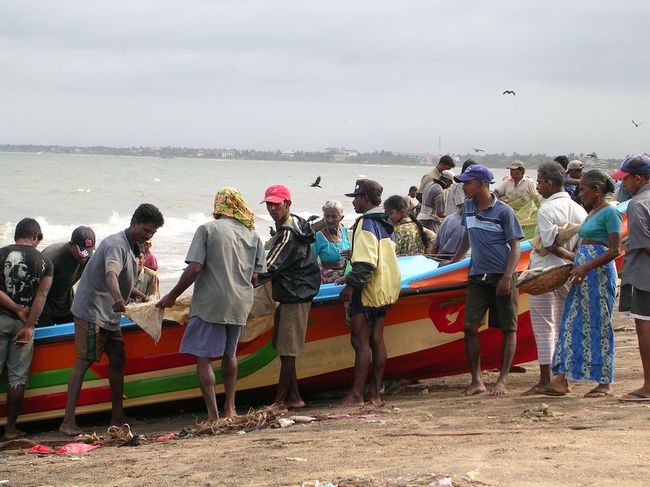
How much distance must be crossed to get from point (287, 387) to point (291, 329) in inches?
19.1

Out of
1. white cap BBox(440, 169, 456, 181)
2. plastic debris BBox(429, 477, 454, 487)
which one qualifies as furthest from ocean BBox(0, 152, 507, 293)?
plastic debris BBox(429, 477, 454, 487)

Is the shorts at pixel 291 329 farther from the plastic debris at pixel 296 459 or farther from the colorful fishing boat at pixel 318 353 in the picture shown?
the plastic debris at pixel 296 459

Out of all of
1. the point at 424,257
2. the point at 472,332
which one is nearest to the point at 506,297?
the point at 472,332

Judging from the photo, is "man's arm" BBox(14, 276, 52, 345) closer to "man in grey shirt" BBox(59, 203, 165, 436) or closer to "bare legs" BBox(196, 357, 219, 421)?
"man in grey shirt" BBox(59, 203, 165, 436)

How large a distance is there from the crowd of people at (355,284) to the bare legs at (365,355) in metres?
0.01

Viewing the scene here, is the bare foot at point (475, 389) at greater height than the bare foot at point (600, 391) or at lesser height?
lesser

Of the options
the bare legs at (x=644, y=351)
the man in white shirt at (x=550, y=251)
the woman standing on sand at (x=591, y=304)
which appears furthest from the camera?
the man in white shirt at (x=550, y=251)

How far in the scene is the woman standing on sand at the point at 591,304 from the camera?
6.57m

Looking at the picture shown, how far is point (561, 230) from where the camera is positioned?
6.92m

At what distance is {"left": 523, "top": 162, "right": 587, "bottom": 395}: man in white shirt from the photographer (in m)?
6.92

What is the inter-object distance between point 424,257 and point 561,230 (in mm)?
1634

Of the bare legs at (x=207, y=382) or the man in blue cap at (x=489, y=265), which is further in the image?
the man in blue cap at (x=489, y=265)

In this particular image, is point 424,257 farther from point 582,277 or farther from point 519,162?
point 519,162

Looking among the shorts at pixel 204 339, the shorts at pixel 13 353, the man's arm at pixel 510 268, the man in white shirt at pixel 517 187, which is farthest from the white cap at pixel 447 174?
the shorts at pixel 13 353
